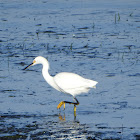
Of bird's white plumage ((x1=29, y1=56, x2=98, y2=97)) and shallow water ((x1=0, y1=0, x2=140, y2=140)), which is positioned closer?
shallow water ((x1=0, y1=0, x2=140, y2=140))

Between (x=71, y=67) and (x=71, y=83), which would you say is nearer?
(x=71, y=83)

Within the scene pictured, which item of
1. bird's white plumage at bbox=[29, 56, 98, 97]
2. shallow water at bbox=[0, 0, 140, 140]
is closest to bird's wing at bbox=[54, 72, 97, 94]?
bird's white plumage at bbox=[29, 56, 98, 97]

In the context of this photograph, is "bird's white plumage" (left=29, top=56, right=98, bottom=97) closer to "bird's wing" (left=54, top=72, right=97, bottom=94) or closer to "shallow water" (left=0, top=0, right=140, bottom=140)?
"bird's wing" (left=54, top=72, right=97, bottom=94)

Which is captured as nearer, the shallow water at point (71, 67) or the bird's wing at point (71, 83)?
the shallow water at point (71, 67)

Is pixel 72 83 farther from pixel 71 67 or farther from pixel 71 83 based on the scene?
pixel 71 67

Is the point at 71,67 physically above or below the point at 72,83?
above

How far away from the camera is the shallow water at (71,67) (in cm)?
776

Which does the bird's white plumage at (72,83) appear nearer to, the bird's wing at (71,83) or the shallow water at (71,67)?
the bird's wing at (71,83)

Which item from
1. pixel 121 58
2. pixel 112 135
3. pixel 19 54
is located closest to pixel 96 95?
pixel 112 135

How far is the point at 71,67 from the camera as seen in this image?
1239 centimetres

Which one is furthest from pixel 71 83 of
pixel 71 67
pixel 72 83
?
pixel 71 67

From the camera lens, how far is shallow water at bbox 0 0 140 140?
7.76m

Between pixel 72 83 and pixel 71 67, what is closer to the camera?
pixel 72 83

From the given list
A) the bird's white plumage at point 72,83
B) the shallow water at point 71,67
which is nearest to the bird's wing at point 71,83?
the bird's white plumage at point 72,83
